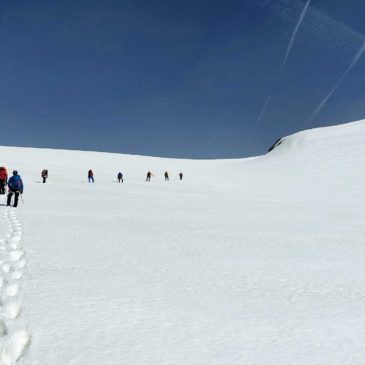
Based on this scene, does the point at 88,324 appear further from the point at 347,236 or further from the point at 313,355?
the point at 347,236

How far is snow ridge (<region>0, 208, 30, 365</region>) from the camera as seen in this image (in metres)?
3.95

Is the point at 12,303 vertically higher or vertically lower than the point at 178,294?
lower

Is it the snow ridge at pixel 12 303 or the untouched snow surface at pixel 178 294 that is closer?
the snow ridge at pixel 12 303

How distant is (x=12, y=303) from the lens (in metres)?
5.14

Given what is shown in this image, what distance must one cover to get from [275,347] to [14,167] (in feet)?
166

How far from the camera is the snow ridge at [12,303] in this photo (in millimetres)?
3950

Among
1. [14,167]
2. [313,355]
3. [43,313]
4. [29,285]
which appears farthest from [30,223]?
[14,167]

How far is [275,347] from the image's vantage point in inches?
166

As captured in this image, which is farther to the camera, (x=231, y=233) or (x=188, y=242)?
(x=231, y=233)

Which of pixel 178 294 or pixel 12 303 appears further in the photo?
pixel 178 294

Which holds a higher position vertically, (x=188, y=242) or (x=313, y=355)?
(x=188, y=242)

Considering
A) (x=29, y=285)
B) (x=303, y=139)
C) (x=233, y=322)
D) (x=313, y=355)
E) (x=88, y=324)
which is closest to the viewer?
(x=313, y=355)

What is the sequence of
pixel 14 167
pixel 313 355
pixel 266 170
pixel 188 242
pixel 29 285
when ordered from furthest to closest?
pixel 266 170 → pixel 14 167 → pixel 188 242 → pixel 29 285 → pixel 313 355

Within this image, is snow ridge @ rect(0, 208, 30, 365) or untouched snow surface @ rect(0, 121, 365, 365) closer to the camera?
snow ridge @ rect(0, 208, 30, 365)
